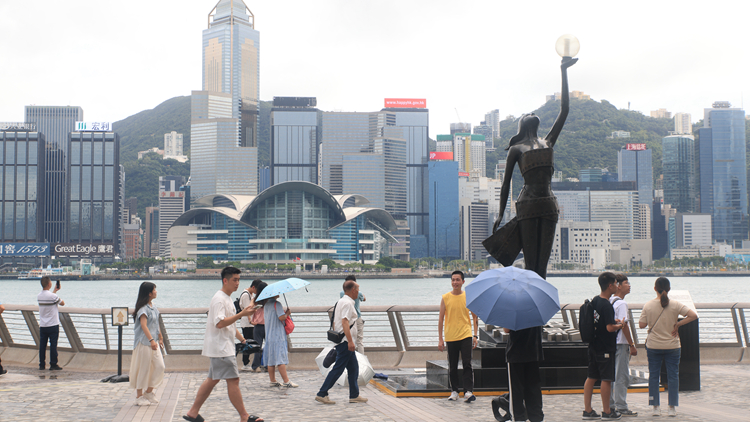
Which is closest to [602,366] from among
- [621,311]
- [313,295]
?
[621,311]

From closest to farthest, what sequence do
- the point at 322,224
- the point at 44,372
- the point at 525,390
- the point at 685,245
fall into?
the point at 525,390
the point at 44,372
the point at 322,224
the point at 685,245

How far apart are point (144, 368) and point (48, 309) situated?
14.4 ft

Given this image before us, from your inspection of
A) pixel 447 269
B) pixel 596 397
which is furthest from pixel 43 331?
pixel 447 269

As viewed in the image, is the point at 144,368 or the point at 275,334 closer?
the point at 144,368

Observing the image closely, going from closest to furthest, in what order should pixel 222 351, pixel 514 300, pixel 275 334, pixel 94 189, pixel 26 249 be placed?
pixel 514 300
pixel 222 351
pixel 275 334
pixel 26 249
pixel 94 189

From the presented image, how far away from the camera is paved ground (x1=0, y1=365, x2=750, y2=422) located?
776 centimetres

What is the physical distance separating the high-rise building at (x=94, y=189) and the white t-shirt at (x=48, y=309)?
170 metres

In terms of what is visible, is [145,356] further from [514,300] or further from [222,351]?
[514,300]

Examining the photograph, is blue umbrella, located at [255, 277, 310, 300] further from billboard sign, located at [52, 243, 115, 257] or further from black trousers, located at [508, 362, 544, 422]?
billboard sign, located at [52, 243, 115, 257]

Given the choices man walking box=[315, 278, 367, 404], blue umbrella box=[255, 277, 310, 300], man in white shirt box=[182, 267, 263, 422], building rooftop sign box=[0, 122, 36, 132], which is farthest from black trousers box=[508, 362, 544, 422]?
building rooftop sign box=[0, 122, 36, 132]

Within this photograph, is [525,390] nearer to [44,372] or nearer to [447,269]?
[44,372]

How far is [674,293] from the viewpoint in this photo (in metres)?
8.62

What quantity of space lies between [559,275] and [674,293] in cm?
15494

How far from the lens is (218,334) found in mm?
7203
